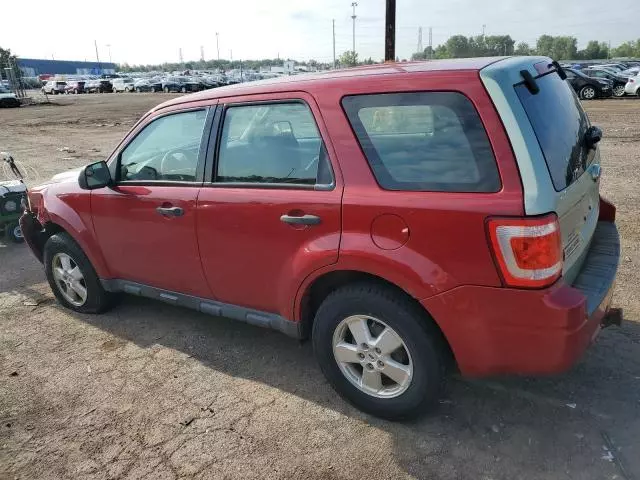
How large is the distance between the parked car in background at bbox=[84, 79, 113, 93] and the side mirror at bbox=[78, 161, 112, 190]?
6818 centimetres

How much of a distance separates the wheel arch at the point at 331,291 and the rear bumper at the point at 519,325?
0.38ft

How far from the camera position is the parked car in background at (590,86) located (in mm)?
24953

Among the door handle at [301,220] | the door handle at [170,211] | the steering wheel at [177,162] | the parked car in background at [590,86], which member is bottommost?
the parked car in background at [590,86]

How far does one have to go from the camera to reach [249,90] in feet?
10.6

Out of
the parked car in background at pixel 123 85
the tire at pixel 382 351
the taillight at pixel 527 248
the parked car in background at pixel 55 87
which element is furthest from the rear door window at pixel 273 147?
the parked car in background at pixel 55 87

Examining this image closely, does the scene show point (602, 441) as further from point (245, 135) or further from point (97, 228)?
point (97, 228)

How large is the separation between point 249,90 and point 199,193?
0.72 m

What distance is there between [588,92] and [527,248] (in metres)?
26.9

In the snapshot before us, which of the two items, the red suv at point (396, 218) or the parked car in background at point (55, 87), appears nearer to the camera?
the red suv at point (396, 218)

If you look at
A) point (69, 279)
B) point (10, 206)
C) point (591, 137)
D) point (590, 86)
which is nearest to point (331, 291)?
point (591, 137)

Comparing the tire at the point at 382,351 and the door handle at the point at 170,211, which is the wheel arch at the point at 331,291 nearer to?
the tire at the point at 382,351

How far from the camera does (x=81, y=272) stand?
4352 mm

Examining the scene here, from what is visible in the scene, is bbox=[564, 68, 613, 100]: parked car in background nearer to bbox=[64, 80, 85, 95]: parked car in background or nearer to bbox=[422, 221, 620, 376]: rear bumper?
bbox=[422, 221, 620, 376]: rear bumper

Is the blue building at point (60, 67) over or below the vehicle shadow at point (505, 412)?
over
